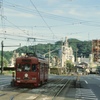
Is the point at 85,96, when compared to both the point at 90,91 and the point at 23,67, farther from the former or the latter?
the point at 23,67

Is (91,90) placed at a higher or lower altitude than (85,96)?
higher

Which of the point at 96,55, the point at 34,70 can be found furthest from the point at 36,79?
the point at 96,55

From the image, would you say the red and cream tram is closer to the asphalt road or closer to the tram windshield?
the tram windshield

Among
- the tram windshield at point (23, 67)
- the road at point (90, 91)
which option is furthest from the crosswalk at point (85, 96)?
the tram windshield at point (23, 67)

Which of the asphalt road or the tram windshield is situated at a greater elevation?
the tram windshield

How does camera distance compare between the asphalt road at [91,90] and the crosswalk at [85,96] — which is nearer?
the crosswalk at [85,96]

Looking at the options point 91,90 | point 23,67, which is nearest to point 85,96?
point 91,90

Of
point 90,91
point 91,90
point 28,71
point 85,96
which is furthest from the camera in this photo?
point 28,71

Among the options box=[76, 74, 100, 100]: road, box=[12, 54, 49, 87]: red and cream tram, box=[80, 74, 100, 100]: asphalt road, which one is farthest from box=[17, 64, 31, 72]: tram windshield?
box=[80, 74, 100, 100]: asphalt road

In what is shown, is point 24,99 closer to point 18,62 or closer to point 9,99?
point 9,99

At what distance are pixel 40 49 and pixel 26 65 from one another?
9864 centimetres

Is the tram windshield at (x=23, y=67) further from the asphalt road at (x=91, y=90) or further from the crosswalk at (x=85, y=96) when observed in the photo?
the crosswalk at (x=85, y=96)

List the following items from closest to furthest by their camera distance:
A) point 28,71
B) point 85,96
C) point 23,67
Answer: point 85,96, point 28,71, point 23,67

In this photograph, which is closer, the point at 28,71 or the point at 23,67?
the point at 28,71
